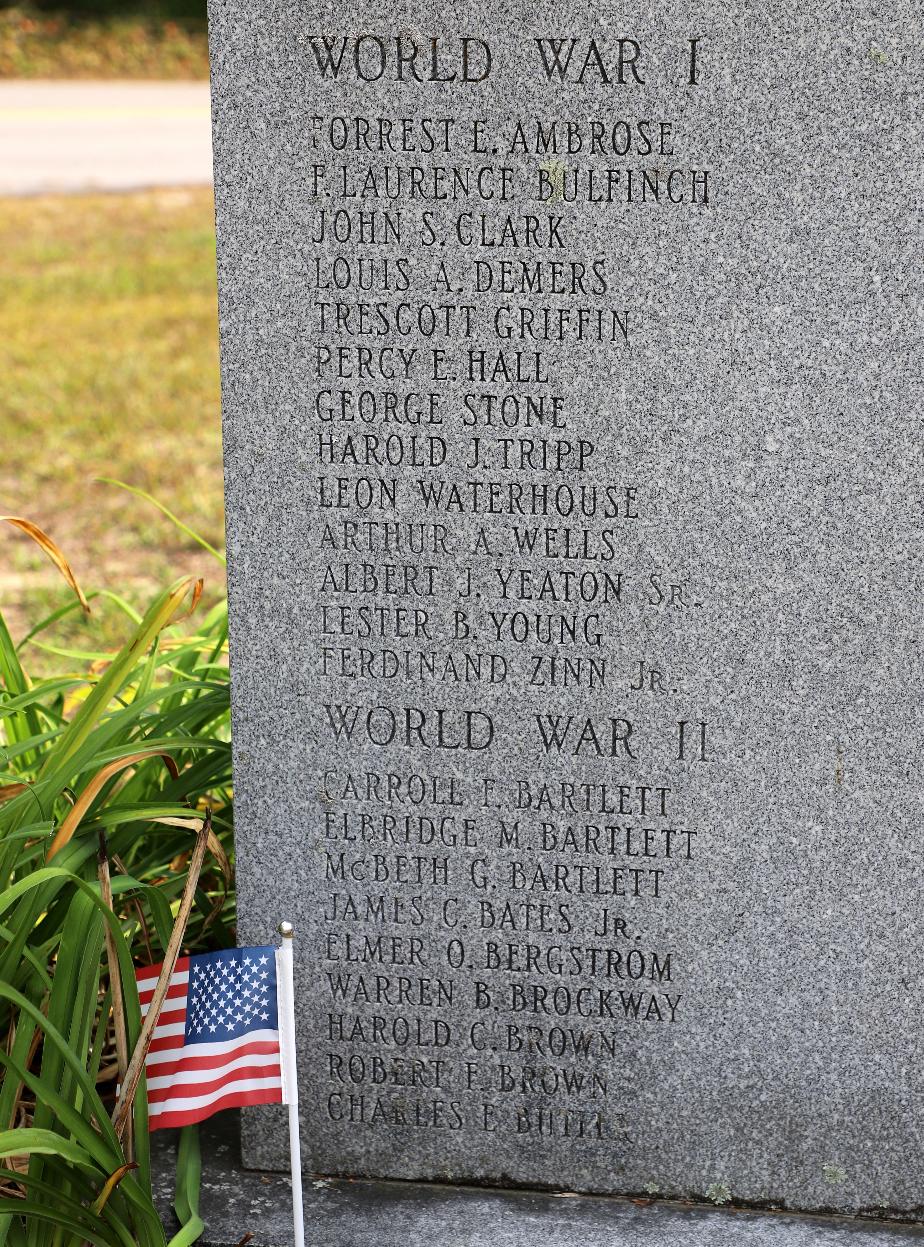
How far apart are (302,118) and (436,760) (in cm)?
115

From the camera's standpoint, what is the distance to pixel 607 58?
258 cm

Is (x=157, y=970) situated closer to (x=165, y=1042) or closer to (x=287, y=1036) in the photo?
(x=165, y=1042)

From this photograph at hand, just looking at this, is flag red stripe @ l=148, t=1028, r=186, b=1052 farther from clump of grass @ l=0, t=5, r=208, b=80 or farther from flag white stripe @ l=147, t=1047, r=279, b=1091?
clump of grass @ l=0, t=5, r=208, b=80

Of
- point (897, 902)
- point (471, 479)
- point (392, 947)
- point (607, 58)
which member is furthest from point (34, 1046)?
point (607, 58)

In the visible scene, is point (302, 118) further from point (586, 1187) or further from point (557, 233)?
point (586, 1187)

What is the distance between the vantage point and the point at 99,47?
23156 mm

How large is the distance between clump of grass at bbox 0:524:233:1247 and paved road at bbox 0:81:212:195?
10.4 metres

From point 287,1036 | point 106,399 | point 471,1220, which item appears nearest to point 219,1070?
point 287,1036

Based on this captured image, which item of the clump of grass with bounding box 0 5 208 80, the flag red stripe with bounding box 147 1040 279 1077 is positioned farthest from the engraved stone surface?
the clump of grass with bounding box 0 5 208 80

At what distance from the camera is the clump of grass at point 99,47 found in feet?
72.1

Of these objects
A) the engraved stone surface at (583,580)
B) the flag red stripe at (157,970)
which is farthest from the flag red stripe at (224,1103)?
the engraved stone surface at (583,580)

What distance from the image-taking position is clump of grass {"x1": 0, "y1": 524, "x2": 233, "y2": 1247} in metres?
2.56

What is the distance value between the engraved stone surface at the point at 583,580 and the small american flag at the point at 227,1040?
388 mm

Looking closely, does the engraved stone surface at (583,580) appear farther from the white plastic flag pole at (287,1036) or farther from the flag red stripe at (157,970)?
the white plastic flag pole at (287,1036)
